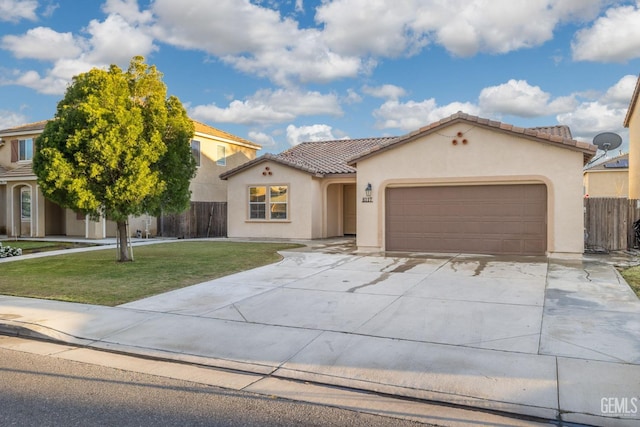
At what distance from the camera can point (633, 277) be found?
34.3 ft

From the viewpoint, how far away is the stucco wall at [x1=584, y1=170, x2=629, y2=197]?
34.3 meters

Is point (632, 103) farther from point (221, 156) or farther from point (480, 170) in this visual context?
point (221, 156)

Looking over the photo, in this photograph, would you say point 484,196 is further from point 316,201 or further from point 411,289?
point 316,201

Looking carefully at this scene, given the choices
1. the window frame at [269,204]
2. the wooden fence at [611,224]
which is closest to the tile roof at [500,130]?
the wooden fence at [611,224]

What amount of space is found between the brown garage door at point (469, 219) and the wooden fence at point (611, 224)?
9.40 feet

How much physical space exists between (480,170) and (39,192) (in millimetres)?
20843

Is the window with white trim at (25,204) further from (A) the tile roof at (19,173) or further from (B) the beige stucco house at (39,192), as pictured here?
(A) the tile roof at (19,173)

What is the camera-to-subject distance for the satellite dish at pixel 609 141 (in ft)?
58.1

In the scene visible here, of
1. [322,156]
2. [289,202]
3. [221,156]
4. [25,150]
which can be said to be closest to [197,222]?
[221,156]

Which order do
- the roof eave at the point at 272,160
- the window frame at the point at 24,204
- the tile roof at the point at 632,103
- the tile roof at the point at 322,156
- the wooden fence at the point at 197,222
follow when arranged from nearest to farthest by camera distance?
the roof eave at the point at 272,160, the tile roof at the point at 322,156, the tile roof at the point at 632,103, the wooden fence at the point at 197,222, the window frame at the point at 24,204

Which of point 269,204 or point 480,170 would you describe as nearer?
point 480,170

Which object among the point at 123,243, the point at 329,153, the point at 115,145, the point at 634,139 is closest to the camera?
the point at 115,145

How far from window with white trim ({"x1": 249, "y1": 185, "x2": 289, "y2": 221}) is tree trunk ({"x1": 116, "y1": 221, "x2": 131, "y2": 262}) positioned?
8.75 m

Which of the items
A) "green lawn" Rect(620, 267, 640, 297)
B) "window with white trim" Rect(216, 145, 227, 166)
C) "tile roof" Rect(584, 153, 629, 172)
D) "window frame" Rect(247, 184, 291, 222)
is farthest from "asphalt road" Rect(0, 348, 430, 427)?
"tile roof" Rect(584, 153, 629, 172)
